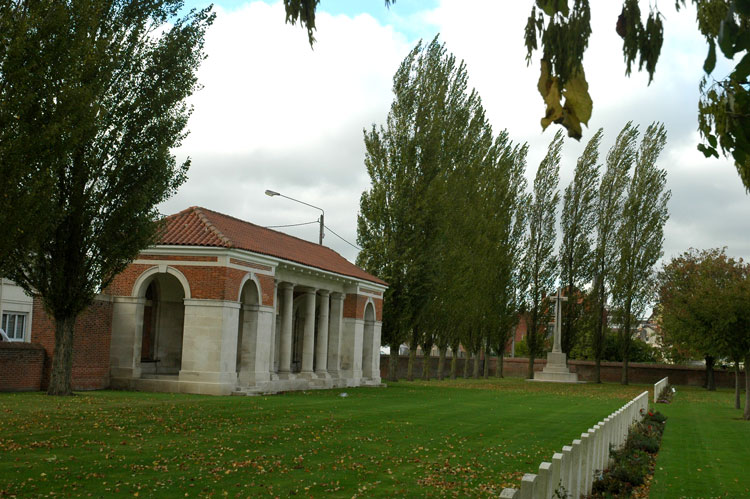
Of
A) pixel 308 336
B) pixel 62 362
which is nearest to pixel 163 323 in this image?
pixel 308 336

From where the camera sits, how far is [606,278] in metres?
49.3

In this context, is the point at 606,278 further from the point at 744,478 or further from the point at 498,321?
the point at 744,478

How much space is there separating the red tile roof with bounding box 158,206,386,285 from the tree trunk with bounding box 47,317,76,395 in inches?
162

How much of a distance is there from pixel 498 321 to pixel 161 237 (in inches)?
1076

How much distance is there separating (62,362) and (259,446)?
10474 mm

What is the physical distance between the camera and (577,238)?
49812 millimetres

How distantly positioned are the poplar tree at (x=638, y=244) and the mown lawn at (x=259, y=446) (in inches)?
1080

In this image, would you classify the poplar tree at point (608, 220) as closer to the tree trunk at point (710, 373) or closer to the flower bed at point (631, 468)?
the tree trunk at point (710, 373)

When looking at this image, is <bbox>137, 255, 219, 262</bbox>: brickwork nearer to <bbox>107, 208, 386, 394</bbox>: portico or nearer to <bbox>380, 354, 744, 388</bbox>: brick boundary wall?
<bbox>107, 208, 386, 394</bbox>: portico

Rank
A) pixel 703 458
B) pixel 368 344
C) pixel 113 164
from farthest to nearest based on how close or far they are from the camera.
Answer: pixel 368 344, pixel 113 164, pixel 703 458

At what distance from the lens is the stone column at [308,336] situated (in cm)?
3166

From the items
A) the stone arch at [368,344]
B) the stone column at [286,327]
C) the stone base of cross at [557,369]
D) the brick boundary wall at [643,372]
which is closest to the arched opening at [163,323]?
the stone column at [286,327]

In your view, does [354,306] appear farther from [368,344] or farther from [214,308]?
[214,308]

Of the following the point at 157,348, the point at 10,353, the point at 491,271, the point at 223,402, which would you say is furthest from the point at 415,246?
the point at 10,353
